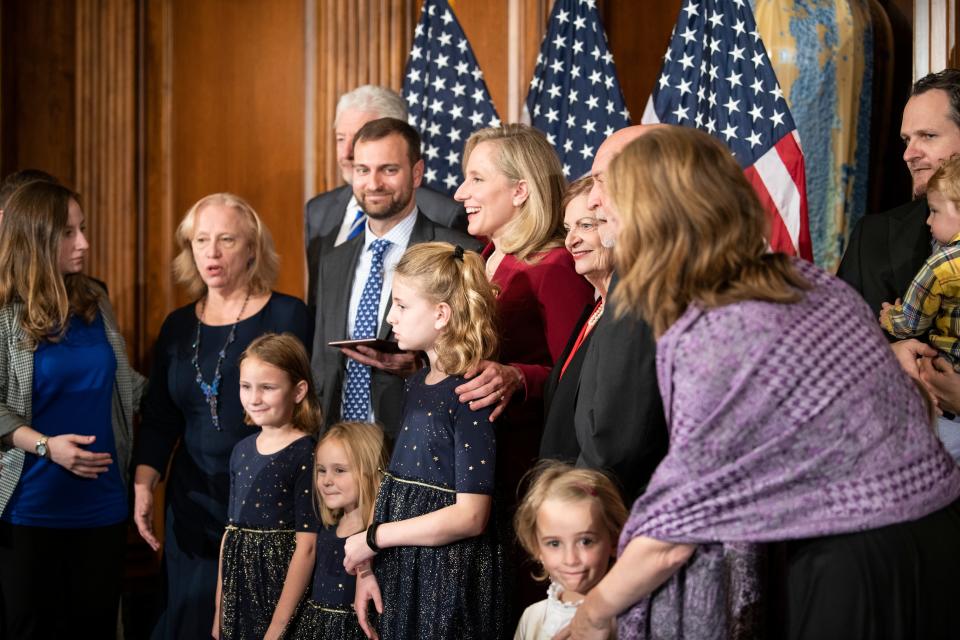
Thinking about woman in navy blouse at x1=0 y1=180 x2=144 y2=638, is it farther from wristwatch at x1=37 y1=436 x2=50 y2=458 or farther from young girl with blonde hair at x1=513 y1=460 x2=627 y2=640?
young girl with blonde hair at x1=513 y1=460 x2=627 y2=640

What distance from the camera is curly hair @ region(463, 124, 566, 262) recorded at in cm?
321

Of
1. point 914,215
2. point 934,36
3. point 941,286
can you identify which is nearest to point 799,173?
point 934,36

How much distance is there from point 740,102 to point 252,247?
1887mm

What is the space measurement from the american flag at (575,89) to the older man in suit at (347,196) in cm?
61

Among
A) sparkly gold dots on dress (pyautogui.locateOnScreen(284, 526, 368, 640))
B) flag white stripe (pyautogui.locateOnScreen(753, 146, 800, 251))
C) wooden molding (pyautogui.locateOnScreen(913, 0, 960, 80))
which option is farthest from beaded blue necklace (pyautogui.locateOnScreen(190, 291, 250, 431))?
wooden molding (pyautogui.locateOnScreen(913, 0, 960, 80))

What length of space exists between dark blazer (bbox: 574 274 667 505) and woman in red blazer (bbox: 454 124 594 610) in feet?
1.73

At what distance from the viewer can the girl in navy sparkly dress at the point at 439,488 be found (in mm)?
2703

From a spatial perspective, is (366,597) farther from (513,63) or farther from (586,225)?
(513,63)

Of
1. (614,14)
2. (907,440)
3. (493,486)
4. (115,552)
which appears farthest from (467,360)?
(614,14)

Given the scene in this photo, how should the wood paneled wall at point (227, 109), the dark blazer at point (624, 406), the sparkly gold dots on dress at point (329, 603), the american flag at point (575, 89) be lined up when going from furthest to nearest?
the wood paneled wall at point (227, 109), the american flag at point (575, 89), the sparkly gold dots on dress at point (329, 603), the dark blazer at point (624, 406)

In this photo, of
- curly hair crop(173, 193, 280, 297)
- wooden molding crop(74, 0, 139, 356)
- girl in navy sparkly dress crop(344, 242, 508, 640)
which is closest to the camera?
girl in navy sparkly dress crop(344, 242, 508, 640)

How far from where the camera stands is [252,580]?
335 cm

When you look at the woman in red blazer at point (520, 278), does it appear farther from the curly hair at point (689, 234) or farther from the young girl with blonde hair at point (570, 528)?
the curly hair at point (689, 234)

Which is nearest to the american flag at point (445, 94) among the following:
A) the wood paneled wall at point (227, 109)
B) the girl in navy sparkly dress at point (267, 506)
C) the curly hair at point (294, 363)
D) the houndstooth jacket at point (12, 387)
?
the wood paneled wall at point (227, 109)
